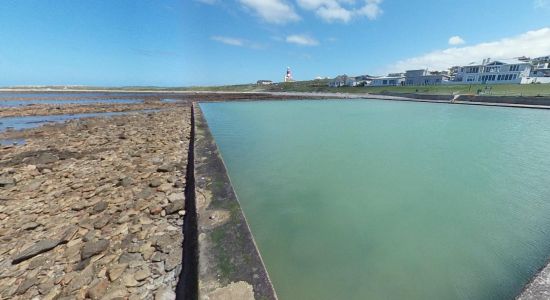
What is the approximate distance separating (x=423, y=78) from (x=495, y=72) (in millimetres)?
16101

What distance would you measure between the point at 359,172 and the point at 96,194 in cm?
559

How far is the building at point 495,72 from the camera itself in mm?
41531

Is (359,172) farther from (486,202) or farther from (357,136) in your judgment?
(357,136)

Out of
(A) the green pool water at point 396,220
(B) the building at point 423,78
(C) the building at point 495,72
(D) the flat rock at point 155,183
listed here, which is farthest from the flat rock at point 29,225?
→ (B) the building at point 423,78

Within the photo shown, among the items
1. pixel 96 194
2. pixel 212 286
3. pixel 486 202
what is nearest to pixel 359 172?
pixel 486 202

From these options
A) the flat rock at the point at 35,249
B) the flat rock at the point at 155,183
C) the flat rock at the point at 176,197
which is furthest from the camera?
the flat rock at the point at 155,183

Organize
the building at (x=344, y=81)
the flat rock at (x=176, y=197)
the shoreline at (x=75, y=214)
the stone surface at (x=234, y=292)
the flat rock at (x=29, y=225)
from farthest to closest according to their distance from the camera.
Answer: the building at (x=344, y=81)
the flat rock at (x=176, y=197)
the flat rock at (x=29, y=225)
the shoreline at (x=75, y=214)
the stone surface at (x=234, y=292)

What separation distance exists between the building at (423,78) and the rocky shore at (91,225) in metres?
68.0

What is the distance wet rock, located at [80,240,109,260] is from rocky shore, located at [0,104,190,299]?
0.04 feet

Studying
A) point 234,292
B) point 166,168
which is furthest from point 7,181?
point 234,292

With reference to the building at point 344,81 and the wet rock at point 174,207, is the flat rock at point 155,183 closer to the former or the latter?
the wet rock at point 174,207

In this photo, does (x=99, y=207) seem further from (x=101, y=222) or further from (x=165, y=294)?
(x=165, y=294)

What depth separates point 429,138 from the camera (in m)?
10.5

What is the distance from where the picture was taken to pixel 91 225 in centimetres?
331
